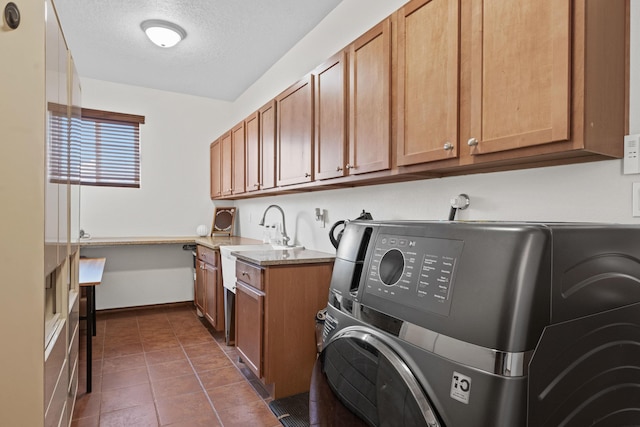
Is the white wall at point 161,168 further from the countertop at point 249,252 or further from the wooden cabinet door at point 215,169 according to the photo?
the countertop at point 249,252

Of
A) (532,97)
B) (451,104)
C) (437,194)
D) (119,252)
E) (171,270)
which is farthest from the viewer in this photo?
(171,270)

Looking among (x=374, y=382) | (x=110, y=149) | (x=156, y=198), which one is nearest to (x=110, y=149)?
(x=110, y=149)

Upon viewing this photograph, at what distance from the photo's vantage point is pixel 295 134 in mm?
2629

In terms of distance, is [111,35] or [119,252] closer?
[111,35]

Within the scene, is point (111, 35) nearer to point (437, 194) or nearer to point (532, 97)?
point (437, 194)

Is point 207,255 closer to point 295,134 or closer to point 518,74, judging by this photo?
point 295,134

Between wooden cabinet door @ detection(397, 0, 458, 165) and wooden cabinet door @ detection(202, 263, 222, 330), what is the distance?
2.46 metres

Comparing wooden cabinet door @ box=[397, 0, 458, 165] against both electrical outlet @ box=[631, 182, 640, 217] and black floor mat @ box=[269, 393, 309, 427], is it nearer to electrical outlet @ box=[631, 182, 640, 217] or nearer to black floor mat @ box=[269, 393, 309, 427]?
electrical outlet @ box=[631, 182, 640, 217]

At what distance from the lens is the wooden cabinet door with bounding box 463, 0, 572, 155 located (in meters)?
1.07

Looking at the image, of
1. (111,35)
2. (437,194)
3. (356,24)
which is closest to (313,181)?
(437,194)

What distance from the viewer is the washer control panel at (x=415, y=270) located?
2.76 feet

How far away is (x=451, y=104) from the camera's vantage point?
1.40 meters

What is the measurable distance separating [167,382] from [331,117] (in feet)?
7.14

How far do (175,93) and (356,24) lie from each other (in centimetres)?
303
